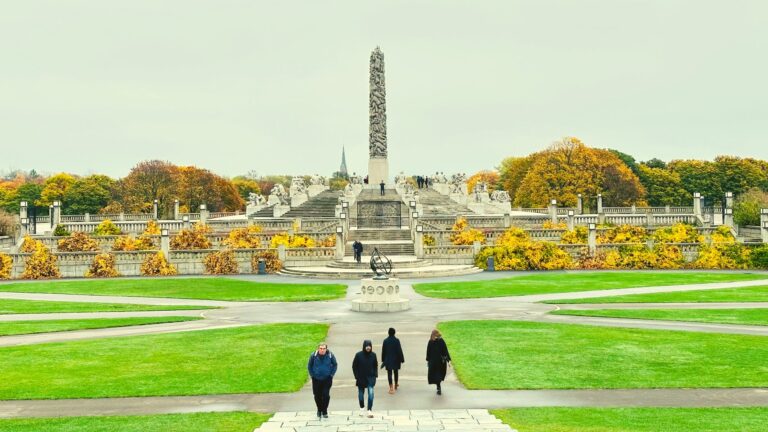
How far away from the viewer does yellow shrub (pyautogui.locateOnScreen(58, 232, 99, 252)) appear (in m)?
51.5

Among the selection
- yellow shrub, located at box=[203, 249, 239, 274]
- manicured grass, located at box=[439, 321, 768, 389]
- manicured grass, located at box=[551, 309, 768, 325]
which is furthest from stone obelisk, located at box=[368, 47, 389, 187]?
manicured grass, located at box=[439, 321, 768, 389]

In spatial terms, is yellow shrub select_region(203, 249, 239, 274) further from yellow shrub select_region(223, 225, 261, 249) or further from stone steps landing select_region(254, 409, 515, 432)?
stone steps landing select_region(254, 409, 515, 432)

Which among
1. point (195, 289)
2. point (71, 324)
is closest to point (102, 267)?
point (195, 289)

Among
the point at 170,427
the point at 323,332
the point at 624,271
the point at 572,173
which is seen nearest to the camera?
the point at 170,427

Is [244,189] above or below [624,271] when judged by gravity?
above

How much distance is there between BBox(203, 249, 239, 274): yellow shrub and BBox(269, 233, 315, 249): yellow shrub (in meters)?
4.87

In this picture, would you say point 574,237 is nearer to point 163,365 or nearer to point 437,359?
point 437,359

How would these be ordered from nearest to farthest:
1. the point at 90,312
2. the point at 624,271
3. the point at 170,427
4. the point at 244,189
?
the point at 170,427 < the point at 90,312 < the point at 624,271 < the point at 244,189

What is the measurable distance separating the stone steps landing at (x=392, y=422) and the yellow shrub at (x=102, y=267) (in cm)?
3745

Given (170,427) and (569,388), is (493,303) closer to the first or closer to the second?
(569,388)

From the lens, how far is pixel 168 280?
43.7 m

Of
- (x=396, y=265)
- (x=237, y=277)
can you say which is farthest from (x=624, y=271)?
(x=237, y=277)

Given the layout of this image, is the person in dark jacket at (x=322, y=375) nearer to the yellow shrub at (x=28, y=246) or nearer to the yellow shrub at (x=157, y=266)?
the yellow shrub at (x=157, y=266)

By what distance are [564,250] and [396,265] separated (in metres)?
12.6
